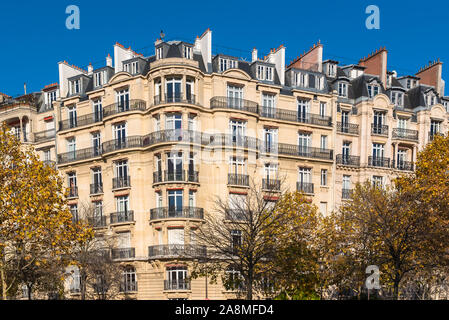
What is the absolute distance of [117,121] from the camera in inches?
1441

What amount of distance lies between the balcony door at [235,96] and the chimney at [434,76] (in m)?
24.3

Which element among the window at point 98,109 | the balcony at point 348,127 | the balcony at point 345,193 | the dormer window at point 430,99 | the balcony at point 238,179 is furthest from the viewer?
the dormer window at point 430,99

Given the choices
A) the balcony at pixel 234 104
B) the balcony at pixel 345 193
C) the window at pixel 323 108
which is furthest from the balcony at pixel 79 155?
the balcony at pixel 345 193

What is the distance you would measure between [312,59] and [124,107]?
1886 centimetres

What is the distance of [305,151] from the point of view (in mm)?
38969

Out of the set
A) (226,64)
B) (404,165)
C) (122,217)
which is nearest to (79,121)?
(122,217)

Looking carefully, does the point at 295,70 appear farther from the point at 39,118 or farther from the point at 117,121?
the point at 39,118

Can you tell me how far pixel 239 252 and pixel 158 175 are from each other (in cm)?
979

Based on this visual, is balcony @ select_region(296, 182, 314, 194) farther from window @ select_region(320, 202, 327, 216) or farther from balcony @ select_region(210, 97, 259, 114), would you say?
balcony @ select_region(210, 97, 259, 114)

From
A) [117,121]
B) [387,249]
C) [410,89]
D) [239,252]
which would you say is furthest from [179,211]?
[410,89]

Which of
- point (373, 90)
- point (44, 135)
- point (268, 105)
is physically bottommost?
point (44, 135)

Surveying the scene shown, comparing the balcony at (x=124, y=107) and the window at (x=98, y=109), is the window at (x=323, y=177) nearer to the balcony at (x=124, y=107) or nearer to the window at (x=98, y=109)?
the balcony at (x=124, y=107)

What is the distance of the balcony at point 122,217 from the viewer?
35.0 meters

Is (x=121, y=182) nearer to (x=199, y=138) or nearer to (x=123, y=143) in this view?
(x=123, y=143)
